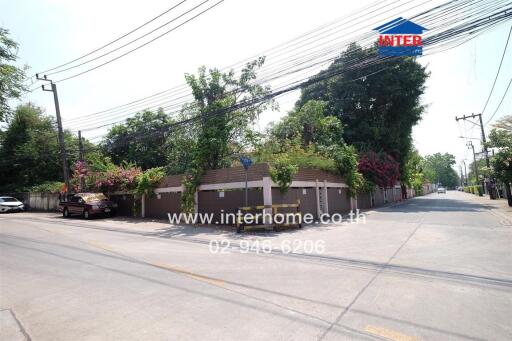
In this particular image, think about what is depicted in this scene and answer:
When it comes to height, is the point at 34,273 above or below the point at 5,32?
below

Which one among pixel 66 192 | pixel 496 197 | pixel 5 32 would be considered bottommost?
pixel 496 197

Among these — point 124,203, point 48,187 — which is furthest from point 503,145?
point 48,187

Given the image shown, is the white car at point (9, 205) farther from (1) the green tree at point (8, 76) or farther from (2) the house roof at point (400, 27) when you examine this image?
(2) the house roof at point (400, 27)

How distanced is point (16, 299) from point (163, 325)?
3.08 metres

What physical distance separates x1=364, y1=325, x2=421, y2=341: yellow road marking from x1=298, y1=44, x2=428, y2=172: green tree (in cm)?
2658

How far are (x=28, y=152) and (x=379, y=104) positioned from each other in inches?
1374

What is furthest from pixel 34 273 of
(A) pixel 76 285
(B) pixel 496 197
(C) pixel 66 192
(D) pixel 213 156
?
(B) pixel 496 197

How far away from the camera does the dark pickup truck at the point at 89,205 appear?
2045cm

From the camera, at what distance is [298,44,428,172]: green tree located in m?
29.3

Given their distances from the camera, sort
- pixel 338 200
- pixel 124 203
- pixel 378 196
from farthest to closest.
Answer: pixel 378 196, pixel 338 200, pixel 124 203

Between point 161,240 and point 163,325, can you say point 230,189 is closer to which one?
point 161,240

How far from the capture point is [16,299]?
17.6ft

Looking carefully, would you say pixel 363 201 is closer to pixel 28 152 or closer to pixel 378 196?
pixel 378 196

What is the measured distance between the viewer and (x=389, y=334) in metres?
3.73
